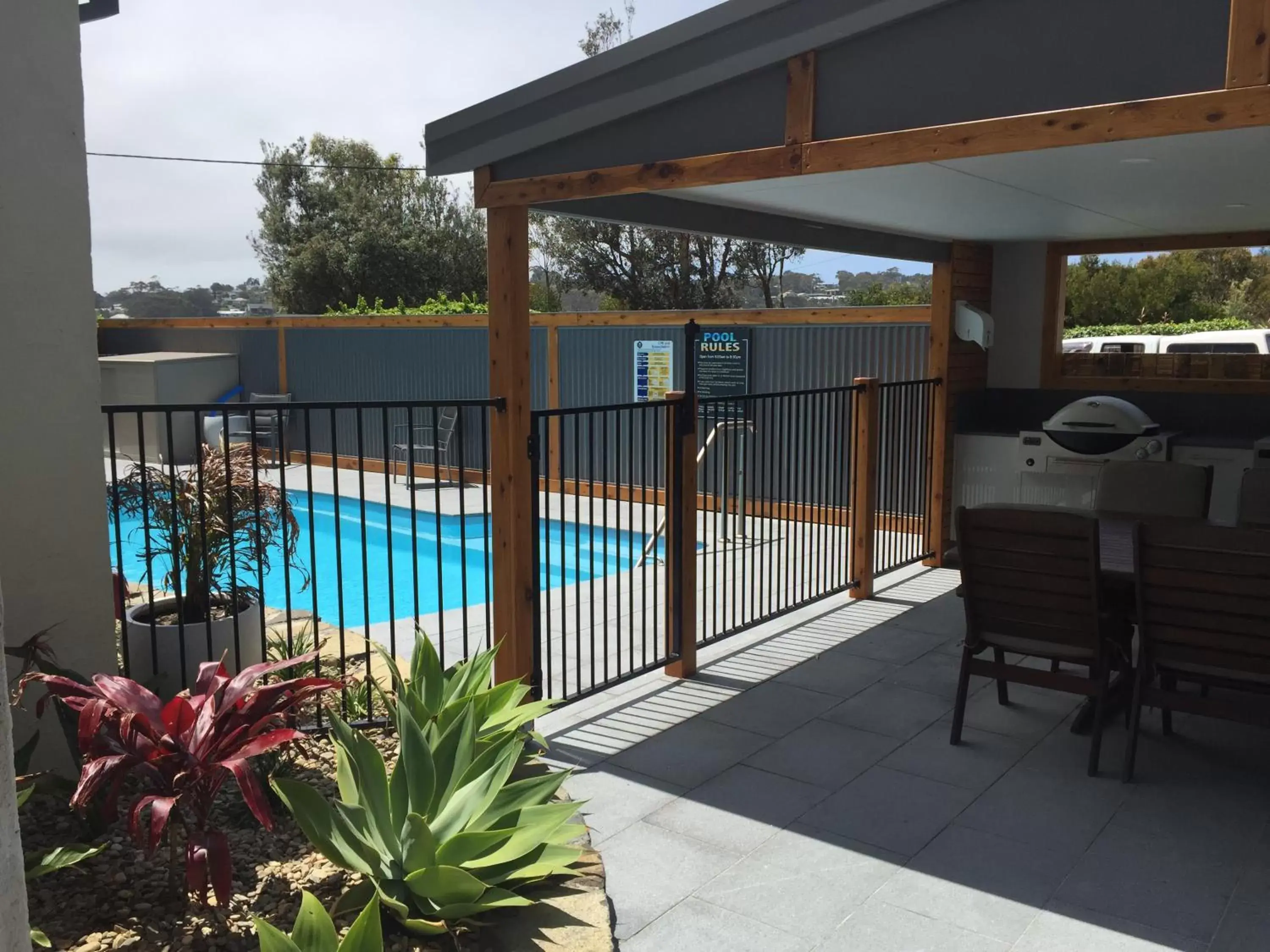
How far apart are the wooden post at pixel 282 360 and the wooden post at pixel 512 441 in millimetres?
10844

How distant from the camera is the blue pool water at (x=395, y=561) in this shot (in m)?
8.11

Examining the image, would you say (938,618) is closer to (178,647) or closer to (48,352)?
(178,647)

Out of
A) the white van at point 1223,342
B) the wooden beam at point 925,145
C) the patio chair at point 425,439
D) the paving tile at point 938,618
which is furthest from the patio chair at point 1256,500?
the patio chair at point 425,439

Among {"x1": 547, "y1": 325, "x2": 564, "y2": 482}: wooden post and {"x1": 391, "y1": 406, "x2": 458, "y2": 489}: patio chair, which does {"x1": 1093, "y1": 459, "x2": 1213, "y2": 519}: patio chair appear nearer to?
{"x1": 547, "y1": 325, "x2": 564, "y2": 482}: wooden post

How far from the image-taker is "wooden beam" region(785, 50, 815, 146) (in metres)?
3.27

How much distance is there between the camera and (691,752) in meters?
3.86

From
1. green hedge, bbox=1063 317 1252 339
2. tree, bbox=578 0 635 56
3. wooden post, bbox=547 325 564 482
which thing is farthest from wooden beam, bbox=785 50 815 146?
tree, bbox=578 0 635 56

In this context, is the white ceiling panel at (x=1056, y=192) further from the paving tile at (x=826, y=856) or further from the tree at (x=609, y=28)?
the tree at (x=609, y=28)

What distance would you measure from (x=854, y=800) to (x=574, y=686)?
68.2 inches

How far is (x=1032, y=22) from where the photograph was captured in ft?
9.30

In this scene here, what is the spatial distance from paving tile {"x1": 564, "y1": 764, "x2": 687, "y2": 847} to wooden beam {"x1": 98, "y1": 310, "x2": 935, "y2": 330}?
3.41 m

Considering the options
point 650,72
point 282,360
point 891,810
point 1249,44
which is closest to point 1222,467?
point 891,810

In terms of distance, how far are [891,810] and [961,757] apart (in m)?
0.57

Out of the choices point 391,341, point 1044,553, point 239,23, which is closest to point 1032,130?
point 1044,553
